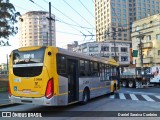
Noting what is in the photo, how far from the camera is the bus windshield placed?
13.3 meters

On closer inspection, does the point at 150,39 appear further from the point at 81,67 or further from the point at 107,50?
the point at 81,67

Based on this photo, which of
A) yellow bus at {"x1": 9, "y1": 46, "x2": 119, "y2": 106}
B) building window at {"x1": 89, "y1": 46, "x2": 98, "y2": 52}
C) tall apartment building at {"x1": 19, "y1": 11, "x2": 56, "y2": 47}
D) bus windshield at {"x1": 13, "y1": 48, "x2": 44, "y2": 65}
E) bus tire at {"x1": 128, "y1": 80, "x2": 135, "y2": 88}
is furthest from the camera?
building window at {"x1": 89, "y1": 46, "x2": 98, "y2": 52}

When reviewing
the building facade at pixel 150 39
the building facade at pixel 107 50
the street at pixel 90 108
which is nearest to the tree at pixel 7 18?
the street at pixel 90 108

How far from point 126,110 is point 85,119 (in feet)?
10.7

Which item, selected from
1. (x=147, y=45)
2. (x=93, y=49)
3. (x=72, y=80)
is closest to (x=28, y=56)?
(x=72, y=80)

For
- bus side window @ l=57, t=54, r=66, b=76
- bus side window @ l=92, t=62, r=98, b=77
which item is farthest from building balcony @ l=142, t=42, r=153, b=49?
bus side window @ l=57, t=54, r=66, b=76

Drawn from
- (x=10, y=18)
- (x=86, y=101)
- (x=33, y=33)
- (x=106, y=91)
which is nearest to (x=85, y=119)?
(x=86, y=101)

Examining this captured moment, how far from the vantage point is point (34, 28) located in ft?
124

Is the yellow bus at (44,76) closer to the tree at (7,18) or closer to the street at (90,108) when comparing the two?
the street at (90,108)

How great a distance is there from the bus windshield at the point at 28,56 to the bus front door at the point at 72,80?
1854mm

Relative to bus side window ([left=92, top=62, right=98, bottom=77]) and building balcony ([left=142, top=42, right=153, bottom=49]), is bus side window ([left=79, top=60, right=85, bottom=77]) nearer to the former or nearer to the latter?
bus side window ([left=92, top=62, right=98, bottom=77])

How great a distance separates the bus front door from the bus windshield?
1.85 metres

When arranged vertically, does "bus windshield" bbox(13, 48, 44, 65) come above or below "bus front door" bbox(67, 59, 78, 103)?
above

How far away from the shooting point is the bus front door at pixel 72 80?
14688mm
